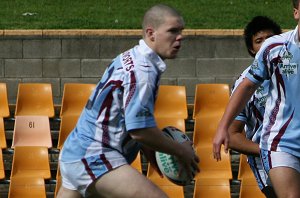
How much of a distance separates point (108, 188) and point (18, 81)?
5112 mm

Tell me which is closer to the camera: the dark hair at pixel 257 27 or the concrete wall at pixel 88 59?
the dark hair at pixel 257 27

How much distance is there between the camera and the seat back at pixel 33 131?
9578mm

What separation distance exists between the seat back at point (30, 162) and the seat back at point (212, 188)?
1.42 meters

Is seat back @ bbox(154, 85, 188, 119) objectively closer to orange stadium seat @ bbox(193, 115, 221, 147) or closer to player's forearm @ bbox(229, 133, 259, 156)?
orange stadium seat @ bbox(193, 115, 221, 147)

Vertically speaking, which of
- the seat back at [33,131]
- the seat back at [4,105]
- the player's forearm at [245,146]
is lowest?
the seat back at [33,131]

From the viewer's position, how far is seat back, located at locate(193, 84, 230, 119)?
9594 mm

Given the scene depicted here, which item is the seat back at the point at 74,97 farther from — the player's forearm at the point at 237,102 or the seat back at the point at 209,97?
the player's forearm at the point at 237,102

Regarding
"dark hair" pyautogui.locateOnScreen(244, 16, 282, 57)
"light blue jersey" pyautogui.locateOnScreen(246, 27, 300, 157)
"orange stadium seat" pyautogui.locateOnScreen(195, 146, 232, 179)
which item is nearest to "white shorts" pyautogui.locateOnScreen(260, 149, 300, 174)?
"light blue jersey" pyautogui.locateOnScreen(246, 27, 300, 157)

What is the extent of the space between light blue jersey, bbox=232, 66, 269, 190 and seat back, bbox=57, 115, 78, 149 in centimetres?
336

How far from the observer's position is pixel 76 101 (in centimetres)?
966

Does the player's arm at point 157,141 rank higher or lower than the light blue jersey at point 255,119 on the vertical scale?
higher

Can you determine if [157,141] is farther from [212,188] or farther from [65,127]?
[65,127]

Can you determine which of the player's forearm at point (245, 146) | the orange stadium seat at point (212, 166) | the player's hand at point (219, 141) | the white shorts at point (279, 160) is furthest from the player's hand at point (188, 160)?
the orange stadium seat at point (212, 166)

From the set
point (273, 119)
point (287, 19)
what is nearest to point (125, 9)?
point (287, 19)
